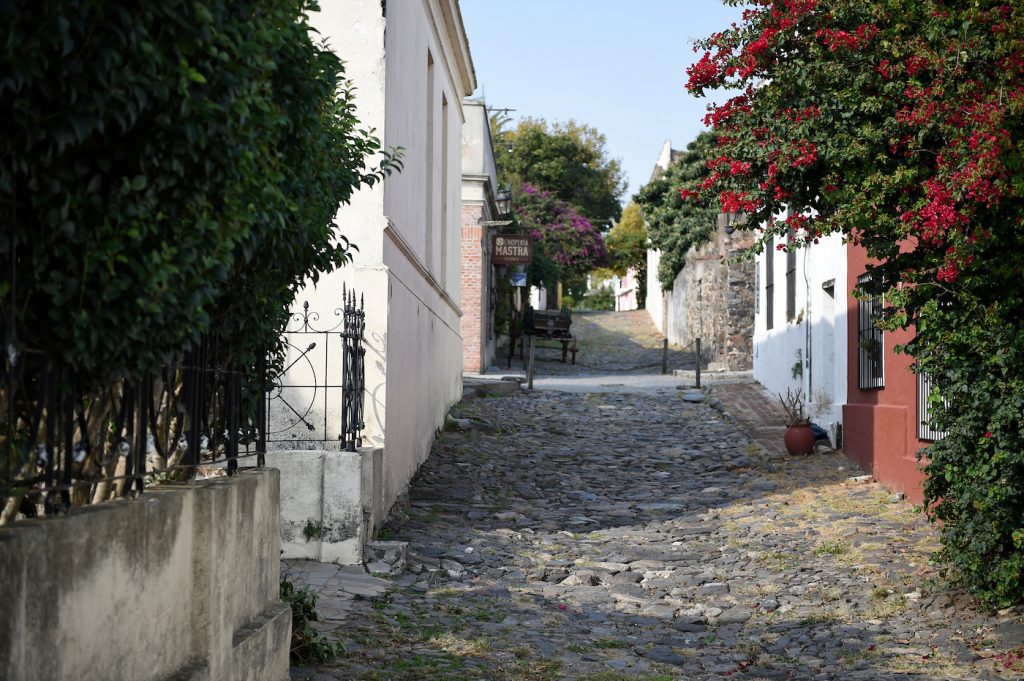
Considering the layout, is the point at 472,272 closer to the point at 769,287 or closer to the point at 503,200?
the point at 503,200

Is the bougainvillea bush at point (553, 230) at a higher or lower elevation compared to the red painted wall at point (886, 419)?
higher

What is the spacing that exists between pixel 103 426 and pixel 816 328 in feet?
41.6

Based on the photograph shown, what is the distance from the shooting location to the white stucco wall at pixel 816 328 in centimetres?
1364

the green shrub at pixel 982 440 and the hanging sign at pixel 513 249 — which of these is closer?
the green shrub at pixel 982 440

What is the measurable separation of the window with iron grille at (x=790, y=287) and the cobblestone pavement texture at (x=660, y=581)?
10.4ft

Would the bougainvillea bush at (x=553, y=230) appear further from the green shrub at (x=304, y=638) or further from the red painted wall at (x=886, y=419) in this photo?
the green shrub at (x=304, y=638)

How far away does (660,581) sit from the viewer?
8.69 meters

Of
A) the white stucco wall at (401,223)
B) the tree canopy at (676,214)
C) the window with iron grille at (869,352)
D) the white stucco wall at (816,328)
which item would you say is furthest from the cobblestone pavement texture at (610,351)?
the window with iron grille at (869,352)

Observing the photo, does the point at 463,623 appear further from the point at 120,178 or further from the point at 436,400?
the point at 436,400

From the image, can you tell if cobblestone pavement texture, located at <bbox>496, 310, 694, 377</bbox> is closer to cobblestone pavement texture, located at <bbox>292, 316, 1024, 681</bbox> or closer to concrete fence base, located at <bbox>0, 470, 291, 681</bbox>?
cobblestone pavement texture, located at <bbox>292, 316, 1024, 681</bbox>

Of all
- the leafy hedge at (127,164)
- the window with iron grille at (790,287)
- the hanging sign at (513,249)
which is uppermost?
the hanging sign at (513,249)

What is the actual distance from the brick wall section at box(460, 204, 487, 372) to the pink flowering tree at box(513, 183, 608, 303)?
45.2 ft

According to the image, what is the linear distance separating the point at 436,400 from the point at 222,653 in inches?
406

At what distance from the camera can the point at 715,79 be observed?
8531mm
